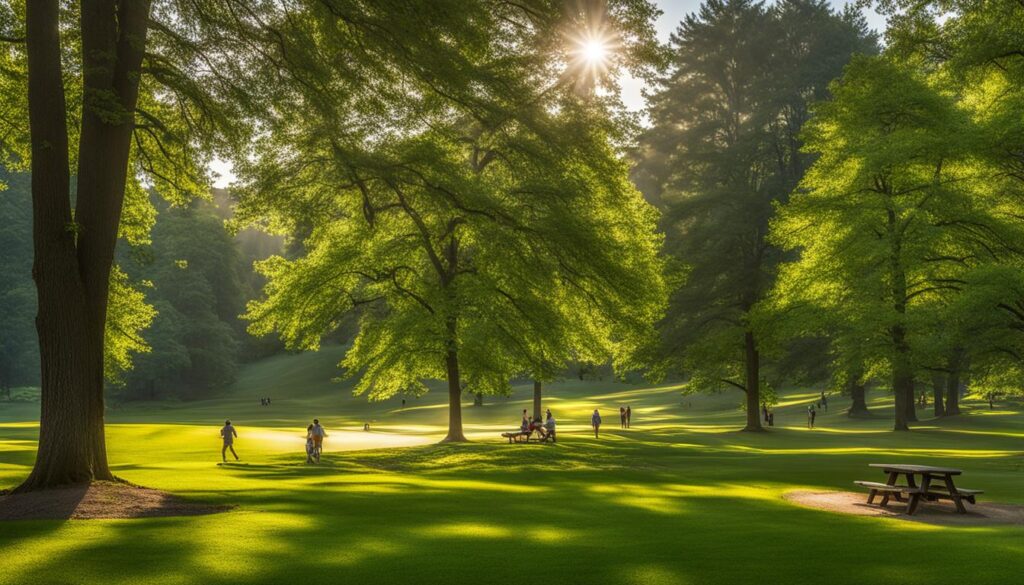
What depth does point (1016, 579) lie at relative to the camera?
28.9 feet

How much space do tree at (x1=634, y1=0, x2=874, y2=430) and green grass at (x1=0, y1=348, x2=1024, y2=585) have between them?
11138 millimetres

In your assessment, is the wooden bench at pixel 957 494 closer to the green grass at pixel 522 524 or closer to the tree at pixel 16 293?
the green grass at pixel 522 524

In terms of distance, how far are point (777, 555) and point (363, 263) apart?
22.7 m

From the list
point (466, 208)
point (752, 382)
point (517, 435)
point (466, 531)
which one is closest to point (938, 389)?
point (752, 382)

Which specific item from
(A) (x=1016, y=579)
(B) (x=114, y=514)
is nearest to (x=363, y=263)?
(B) (x=114, y=514)

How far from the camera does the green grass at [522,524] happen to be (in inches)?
364

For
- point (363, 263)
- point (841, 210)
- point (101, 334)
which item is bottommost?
point (101, 334)

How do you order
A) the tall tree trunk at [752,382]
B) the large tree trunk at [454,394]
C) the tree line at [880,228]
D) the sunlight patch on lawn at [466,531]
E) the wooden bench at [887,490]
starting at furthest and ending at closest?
the tall tree trunk at [752,382] < the large tree trunk at [454,394] < the tree line at [880,228] < the wooden bench at [887,490] < the sunlight patch on lawn at [466,531]

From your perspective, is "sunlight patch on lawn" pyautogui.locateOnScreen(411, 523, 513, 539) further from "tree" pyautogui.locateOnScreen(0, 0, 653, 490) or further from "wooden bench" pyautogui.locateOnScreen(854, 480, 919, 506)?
"wooden bench" pyautogui.locateOnScreen(854, 480, 919, 506)

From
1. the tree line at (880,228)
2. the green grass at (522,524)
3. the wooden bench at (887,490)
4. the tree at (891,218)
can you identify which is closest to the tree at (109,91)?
the green grass at (522,524)

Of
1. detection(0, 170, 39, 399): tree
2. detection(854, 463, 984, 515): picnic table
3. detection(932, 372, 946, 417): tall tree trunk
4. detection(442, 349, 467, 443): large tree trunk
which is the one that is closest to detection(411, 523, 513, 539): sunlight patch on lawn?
detection(854, 463, 984, 515): picnic table

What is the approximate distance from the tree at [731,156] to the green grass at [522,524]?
36.5 feet

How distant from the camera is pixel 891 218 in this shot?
113 feet

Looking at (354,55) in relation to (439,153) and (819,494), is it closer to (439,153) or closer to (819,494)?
(439,153)
